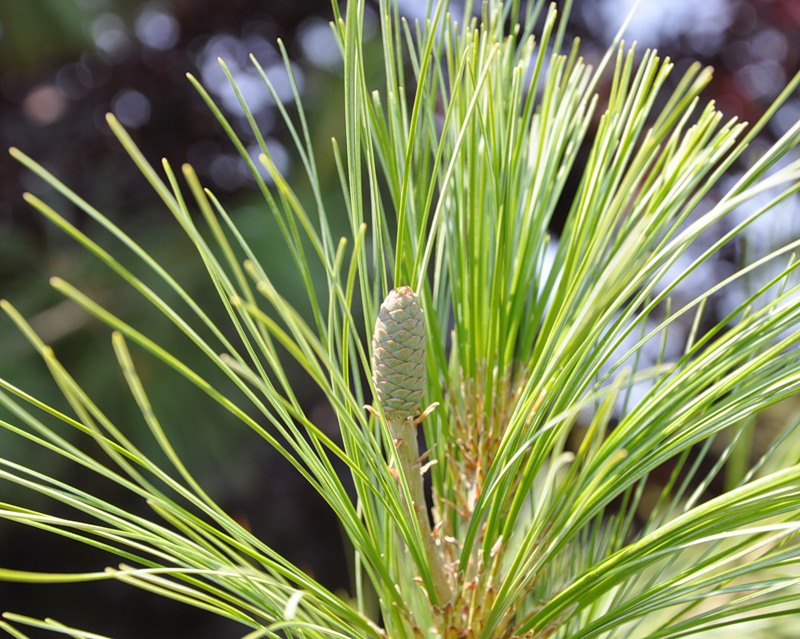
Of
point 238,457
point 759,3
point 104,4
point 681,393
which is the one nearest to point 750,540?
point 681,393

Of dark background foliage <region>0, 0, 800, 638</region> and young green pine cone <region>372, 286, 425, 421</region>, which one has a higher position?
dark background foliage <region>0, 0, 800, 638</region>

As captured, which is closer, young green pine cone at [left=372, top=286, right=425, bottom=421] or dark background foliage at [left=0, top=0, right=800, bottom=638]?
young green pine cone at [left=372, top=286, right=425, bottom=421]

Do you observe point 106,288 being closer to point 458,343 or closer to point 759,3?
point 458,343

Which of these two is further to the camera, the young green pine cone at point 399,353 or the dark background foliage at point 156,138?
the dark background foliage at point 156,138

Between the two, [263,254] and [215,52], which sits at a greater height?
[215,52]

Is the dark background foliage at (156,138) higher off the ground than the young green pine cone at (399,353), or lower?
higher
